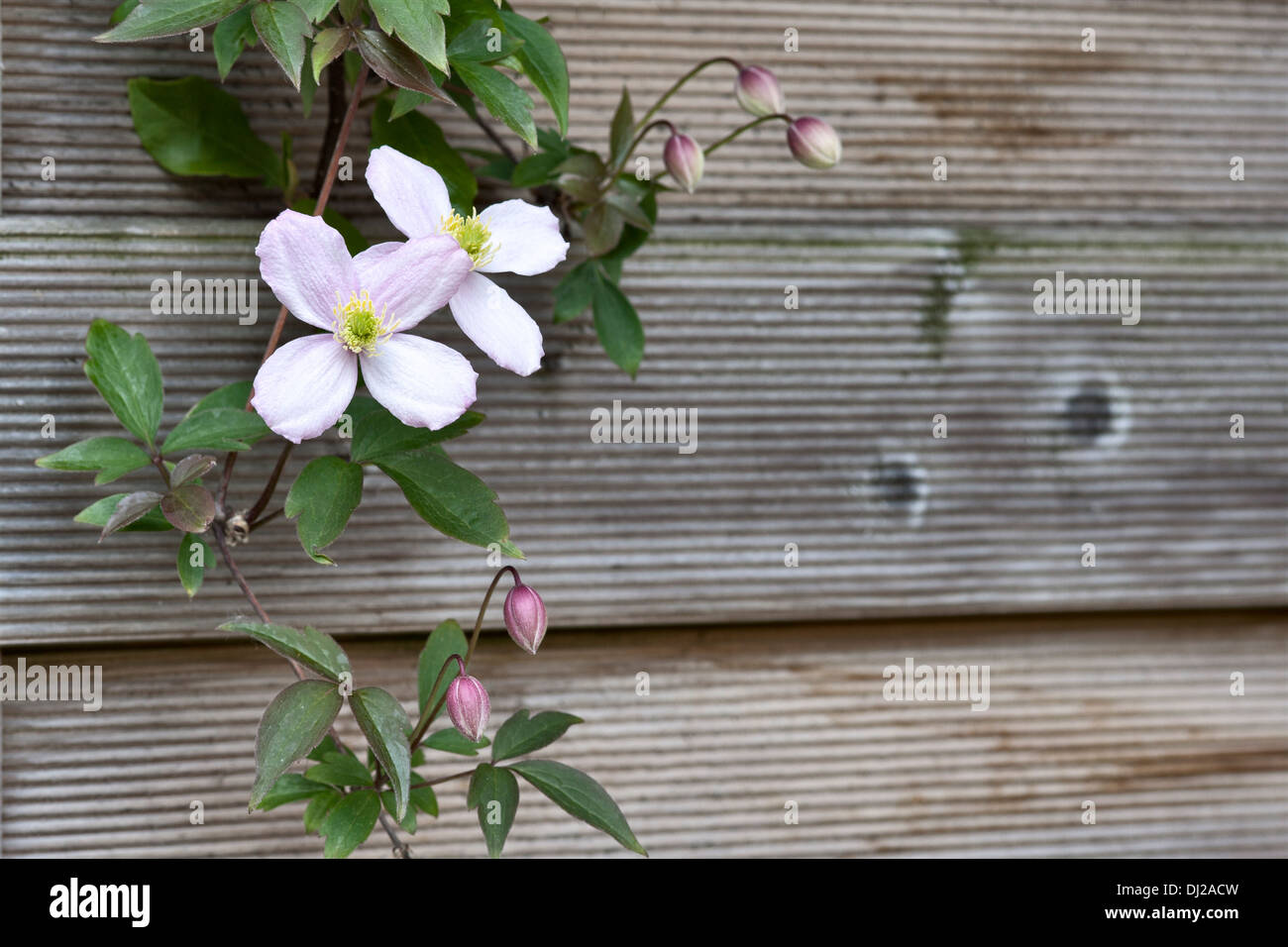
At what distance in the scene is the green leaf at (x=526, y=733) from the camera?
476 mm

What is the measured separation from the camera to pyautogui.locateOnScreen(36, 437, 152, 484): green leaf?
1.50ft

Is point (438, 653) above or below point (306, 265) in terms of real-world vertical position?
below

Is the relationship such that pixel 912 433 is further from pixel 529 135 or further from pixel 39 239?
pixel 39 239

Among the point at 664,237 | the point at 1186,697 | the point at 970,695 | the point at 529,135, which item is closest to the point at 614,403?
the point at 664,237

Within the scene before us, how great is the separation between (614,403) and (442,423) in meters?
0.21

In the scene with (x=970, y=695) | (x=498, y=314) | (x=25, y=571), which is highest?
(x=498, y=314)

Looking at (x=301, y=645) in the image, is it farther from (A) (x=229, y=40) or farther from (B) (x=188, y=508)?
(A) (x=229, y=40)

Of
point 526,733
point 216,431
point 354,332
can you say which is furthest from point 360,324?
point 526,733

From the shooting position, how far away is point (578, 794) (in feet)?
1.50

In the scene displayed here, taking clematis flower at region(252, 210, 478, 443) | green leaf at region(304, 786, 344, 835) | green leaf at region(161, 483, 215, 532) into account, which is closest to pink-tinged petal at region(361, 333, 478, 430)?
clematis flower at region(252, 210, 478, 443)

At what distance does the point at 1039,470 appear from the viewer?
0.64 metres

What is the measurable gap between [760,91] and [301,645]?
1.22 feet

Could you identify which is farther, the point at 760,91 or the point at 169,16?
the point at 760,91
